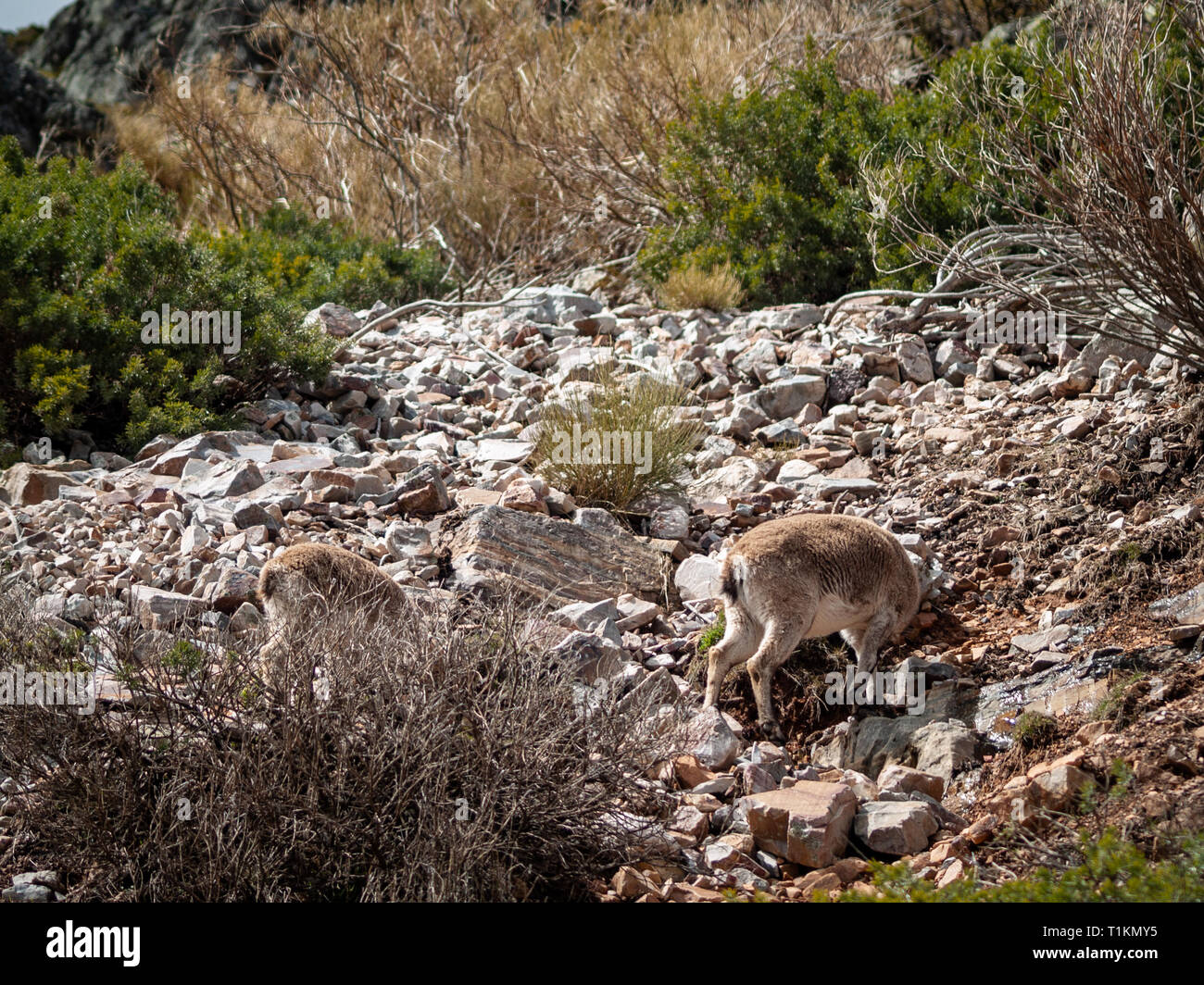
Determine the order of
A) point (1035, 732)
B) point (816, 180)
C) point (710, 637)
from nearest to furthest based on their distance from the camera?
point (1035, 732)
point (710, 637)
point (816, 180)

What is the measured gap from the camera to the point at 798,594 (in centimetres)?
561

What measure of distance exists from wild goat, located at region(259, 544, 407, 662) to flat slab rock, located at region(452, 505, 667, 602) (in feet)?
3.05

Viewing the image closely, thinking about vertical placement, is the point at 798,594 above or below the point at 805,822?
above

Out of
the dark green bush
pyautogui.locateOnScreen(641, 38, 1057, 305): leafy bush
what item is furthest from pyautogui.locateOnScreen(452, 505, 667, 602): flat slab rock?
pyautogui.locateOnScreen(641, 38, 1057, 305): leafy bush

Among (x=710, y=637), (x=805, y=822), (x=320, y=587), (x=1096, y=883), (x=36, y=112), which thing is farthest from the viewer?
(x=36, y=112)

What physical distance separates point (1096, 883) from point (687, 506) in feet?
14.7

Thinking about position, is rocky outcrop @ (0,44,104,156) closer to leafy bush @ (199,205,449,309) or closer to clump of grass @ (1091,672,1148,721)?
leafy bush @ (199,205,449,309)

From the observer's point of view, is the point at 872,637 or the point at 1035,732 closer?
the point at 1035,732

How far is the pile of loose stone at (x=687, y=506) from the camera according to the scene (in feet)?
→ 15.9

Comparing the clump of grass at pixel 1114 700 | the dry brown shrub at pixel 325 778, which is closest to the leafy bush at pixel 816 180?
the clump of grass at pixel 1114 700

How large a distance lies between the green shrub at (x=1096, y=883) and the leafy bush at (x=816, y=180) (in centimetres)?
682

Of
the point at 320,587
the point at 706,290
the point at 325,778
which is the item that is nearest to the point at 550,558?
the point at 320,587

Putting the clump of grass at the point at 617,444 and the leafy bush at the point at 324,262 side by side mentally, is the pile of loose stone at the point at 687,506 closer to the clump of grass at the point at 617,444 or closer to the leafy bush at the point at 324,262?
the clump of grass at the point at 617,444

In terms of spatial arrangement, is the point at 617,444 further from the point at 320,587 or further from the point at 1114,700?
the point at 1114,700
